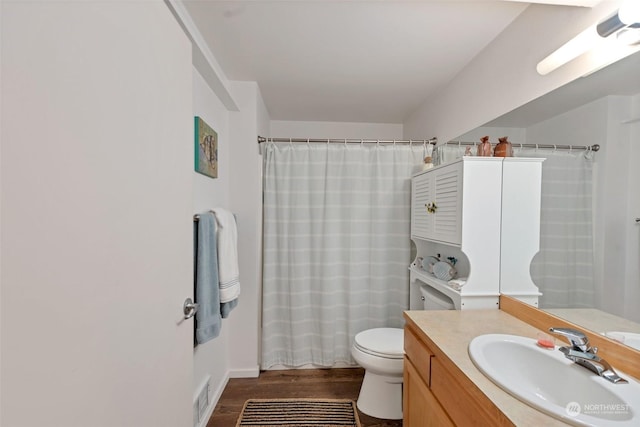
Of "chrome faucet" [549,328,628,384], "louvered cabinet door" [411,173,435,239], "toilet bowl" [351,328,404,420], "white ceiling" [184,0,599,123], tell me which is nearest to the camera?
"chrome faucet" [549,328,628,384]

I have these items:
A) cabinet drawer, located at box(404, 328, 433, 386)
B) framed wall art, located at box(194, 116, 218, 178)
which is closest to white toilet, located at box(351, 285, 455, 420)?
→ cabinet drawer, located at box(404, 328, 433, 386)

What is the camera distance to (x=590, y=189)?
3.48ft

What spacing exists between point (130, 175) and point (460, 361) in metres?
1.14

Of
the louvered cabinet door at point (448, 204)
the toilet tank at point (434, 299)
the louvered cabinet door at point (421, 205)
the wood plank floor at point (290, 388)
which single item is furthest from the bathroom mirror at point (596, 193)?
the wood plank floor at point (290, 388)

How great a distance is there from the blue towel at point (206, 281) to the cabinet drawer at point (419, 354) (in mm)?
1026

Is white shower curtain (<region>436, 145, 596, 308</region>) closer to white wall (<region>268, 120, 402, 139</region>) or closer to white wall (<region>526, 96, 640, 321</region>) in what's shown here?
white wall (<region>526, 96, 640, 321</region>)

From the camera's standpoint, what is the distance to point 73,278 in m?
0.55

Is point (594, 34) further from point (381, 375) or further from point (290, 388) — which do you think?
point (290, 388)

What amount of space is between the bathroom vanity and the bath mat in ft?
1.92

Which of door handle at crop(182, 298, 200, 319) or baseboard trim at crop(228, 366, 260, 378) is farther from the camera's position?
baseboard trim at crop(228, 366, 260, 378)

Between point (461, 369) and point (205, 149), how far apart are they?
1.62m

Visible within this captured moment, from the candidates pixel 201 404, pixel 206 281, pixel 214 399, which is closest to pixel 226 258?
pixel 206 281

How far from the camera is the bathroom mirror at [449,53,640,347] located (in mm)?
894

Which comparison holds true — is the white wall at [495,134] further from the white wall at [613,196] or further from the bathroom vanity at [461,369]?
the bathroom vanity at [461,369]
